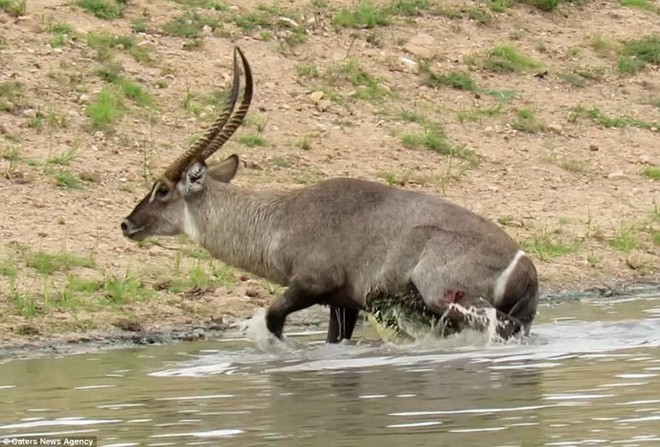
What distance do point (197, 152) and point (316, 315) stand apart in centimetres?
164

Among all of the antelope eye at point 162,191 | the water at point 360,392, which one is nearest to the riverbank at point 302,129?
the antelope eye at point 162,191

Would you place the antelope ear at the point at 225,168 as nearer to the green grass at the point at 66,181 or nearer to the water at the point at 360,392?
the water at the point at 360,392

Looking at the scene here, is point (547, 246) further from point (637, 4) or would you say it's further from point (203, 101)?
point (637, 4)

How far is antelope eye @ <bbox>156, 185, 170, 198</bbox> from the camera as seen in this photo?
11.0m

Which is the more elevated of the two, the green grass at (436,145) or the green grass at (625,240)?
the green grass at (436,145)

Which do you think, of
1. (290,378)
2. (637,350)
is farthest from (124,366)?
(637,350)

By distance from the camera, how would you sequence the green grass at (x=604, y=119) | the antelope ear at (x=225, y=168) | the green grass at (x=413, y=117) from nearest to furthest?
the antelope ear at (x=225, y=168) → the green grass at (x=413, y=117) → the green grass at (x=604, y=119)

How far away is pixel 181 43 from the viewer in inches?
645

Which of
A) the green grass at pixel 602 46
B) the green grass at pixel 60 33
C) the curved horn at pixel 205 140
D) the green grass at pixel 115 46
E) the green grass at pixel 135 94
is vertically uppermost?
the curved horn at pixel 205 140

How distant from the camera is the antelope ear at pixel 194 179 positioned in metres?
10.9

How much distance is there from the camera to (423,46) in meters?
17.8

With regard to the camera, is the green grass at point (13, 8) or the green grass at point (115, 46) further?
the green grass at point (13, 8)

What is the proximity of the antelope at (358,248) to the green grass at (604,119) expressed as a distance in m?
6.88

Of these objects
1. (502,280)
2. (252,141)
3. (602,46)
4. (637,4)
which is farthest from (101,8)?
(502,280)
